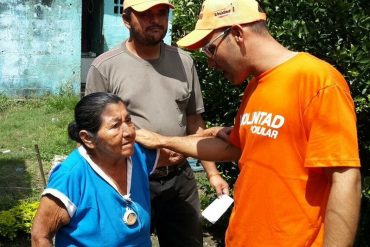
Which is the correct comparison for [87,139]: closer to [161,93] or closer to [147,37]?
[161,93]

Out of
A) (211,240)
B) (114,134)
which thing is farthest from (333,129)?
(211,240)

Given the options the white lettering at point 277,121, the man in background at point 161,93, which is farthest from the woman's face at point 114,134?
the white lettering at point 277,121

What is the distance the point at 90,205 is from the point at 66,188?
15cm

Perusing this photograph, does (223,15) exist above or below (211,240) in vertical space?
above

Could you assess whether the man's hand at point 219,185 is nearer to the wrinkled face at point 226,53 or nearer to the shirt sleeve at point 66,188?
the shirt sleeve at point 66,188

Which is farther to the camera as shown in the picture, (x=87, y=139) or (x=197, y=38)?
(x=87, y=139)

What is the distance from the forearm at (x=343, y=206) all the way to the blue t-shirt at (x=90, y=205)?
1.13 metres

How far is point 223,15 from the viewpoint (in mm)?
2125

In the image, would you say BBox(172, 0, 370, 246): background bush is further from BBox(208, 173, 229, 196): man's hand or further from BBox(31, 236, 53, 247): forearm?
BBox(31, 236, 53, 247): forearm

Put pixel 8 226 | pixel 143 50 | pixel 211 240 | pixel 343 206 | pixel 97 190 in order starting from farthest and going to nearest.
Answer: pixel 211 240 < pixel 8 226 < pixel 143 50 < pixel 97 190 < pixel 343 206

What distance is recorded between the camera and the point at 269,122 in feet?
6.55

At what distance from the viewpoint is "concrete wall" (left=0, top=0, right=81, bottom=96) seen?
10391 mm

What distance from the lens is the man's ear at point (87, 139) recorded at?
2654 mm

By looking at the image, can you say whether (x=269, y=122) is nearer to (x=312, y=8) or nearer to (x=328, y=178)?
(x=328, y=178)
